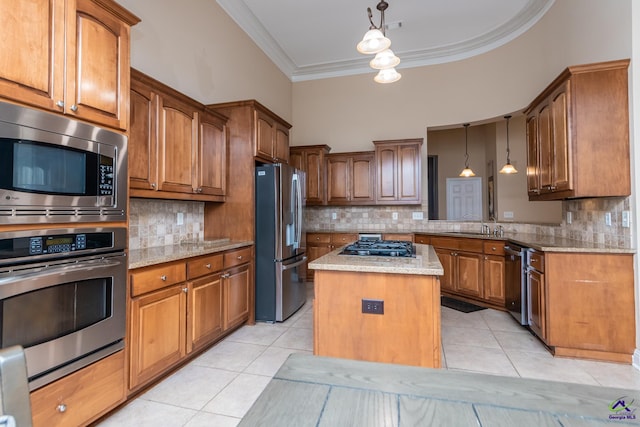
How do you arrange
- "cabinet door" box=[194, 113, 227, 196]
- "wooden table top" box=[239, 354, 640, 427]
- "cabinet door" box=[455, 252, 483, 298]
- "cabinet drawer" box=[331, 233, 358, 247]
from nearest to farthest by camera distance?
1. "wooden table top" box=[239, 354, 640, 427]
2. "cabinet door" box=[194, 113, 227, 196]
3. "cabinet door" box=[455, 252, 483, 298]
4. "cabinet drawer" box=[331, 233, 358, 247]

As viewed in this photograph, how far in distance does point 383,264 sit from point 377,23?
3934 mm

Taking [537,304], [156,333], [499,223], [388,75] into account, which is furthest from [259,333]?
[499,223]

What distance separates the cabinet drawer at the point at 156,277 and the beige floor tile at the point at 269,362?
34.7 inches

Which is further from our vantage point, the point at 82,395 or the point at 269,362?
the point at 269,362

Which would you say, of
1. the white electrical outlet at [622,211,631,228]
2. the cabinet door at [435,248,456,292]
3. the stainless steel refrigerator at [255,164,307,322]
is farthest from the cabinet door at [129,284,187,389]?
the white electrical outlet at [622,211,631,228]

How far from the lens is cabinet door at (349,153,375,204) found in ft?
17.0

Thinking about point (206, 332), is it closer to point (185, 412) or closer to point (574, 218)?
point (185, 412)

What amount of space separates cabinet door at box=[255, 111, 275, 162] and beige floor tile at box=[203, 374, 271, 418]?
219 centimetres

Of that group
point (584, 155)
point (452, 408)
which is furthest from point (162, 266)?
point (584, 155)

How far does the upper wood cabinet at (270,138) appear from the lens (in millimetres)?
3516

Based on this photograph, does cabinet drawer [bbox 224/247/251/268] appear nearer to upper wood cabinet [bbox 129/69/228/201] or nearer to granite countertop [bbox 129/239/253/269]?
granite countertop [bbox 129/239/253/269]

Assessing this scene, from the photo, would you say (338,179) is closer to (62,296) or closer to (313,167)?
(313,167)

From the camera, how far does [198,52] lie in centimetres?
345

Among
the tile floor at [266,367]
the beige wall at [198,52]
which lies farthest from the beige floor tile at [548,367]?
the beige wall at [198,52]
